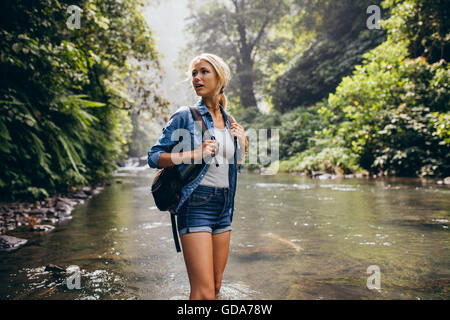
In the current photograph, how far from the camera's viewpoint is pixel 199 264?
6.79 feet

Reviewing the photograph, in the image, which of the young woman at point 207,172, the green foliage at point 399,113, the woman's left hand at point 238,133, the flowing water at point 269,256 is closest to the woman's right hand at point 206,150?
the young woman at point 207,172

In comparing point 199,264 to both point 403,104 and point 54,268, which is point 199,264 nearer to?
point 54,268

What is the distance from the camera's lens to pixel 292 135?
21.8 m

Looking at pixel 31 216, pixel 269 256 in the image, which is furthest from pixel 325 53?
pixel 269 256

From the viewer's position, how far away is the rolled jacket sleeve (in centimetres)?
215

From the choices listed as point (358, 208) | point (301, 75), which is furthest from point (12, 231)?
point (301, 75)

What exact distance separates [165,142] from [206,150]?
0.29 meters

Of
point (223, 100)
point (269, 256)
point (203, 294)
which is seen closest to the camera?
point (203, 294)

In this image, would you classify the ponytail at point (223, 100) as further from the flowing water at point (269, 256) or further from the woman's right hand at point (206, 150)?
the flowing water at point (269, 256)

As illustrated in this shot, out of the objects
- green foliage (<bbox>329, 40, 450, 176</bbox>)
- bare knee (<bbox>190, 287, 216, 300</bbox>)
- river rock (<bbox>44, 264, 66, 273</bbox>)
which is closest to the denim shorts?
bare knee (<bbox>190, 287, 216, 300</bbox>)

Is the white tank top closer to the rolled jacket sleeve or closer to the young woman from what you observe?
the young woman

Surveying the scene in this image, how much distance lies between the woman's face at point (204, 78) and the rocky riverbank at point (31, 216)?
3342 millimetres

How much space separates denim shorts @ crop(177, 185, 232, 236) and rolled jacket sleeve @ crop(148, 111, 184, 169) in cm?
32
